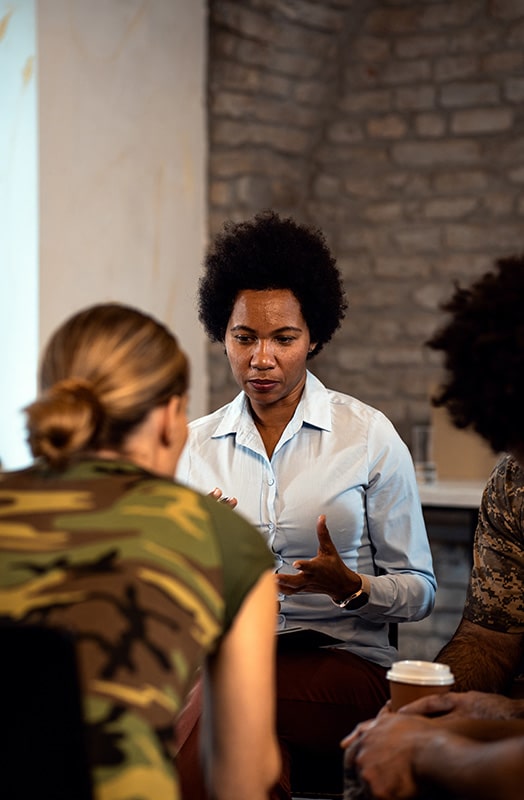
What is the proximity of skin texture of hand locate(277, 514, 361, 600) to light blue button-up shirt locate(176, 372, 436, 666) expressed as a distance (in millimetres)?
196

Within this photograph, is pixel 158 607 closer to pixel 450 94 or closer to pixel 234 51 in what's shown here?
pixel 234 51

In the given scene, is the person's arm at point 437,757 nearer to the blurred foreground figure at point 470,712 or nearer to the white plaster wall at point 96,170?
the blurred foreground figure at point 470,712

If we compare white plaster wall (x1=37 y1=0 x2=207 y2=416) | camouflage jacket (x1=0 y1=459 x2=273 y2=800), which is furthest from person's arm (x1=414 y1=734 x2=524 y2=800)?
white plaster wall (x1=37 y1=0 x2=207 y2=416)

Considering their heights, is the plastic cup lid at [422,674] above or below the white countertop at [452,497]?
above

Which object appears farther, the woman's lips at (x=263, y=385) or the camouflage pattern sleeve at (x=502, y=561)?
the woman's lips at (x=263, y=385)

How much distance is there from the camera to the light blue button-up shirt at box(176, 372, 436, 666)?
2.32 meters

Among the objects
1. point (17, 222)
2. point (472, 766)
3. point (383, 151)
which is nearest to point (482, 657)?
point (472, 766)

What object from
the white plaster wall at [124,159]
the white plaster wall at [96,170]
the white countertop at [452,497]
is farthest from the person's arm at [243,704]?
the white plaster wall at [124,159]

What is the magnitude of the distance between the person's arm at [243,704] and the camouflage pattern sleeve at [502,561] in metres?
0.89

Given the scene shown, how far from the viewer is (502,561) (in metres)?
2.10

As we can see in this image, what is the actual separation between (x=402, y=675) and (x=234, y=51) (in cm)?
425

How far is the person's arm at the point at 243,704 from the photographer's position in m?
1.25

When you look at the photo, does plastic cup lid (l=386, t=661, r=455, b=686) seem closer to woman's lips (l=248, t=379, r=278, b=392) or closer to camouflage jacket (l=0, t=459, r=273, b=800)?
camouflage jacket (l=0, t=459, r=273, b=800)

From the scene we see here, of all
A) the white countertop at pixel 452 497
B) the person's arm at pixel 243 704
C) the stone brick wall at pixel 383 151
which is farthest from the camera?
the stone brick wall at pixel 383 151
